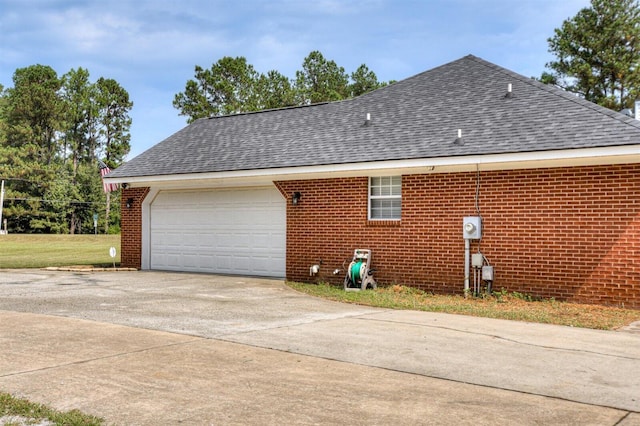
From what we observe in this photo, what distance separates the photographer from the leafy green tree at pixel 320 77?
52875 millimetres

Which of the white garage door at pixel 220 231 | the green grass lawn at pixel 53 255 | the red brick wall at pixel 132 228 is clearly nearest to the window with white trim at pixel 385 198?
the white garage door at pixel 220 231

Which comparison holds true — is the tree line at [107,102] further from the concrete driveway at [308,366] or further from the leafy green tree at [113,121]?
the concrete driveway at [308,366]

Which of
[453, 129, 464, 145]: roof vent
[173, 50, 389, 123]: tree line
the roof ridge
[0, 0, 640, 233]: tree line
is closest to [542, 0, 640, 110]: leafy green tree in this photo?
[0, 0, 640, 233]: tree line

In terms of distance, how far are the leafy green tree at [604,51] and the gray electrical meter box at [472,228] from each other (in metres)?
29.7

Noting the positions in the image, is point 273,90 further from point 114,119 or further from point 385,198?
point 385,198

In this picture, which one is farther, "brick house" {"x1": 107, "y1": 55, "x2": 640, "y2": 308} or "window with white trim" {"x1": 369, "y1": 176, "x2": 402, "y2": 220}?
"window with white trim" {"x1": 369, "y1": 176, "x2": 402, "y2": 220}

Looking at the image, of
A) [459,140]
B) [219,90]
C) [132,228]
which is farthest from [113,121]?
[459,140]

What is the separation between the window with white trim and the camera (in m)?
13.3

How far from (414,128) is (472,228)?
10.4ft

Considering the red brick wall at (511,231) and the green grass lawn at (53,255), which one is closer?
the red brick wall at (511,231)

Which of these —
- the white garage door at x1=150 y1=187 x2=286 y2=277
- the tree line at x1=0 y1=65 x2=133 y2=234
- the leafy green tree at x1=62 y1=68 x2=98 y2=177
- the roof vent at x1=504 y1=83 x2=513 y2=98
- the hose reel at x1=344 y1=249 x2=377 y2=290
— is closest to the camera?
the hose reel at x1=344 y1=249 x2=377 y2=290

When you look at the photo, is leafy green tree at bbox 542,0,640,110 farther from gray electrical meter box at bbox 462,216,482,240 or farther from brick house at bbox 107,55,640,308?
gray electrical meter box at bbox 462,216,482,240

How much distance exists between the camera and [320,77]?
5372 centimetres

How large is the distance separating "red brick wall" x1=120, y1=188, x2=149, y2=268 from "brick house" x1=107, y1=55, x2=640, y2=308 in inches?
1.9
